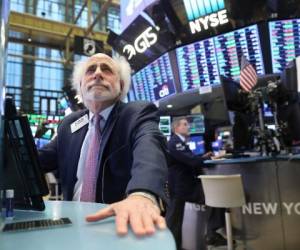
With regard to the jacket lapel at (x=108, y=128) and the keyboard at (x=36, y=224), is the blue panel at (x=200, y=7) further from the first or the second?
the keyboard at (x=36, y=224)

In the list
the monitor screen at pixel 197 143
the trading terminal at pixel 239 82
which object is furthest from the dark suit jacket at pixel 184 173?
the monitor screen at pixel 197 143

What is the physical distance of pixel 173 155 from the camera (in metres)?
4.00

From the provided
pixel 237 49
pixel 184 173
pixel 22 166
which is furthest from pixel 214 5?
pixel 22 166

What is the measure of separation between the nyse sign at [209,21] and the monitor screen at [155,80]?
26.1 inches

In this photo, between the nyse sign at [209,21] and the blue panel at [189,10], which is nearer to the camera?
the nyse sign at [209,21]

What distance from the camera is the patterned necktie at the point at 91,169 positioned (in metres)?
1.41

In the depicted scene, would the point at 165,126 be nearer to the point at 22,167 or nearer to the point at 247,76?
the point at 247,76

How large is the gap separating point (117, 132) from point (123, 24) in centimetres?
562

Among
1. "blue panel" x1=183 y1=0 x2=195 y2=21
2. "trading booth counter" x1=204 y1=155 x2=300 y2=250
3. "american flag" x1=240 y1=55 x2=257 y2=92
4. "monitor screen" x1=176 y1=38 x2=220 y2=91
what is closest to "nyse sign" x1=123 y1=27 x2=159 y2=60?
"monitor screen" x1=176 y1=38 x2=220 y2=91

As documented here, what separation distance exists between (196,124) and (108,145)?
282 inches

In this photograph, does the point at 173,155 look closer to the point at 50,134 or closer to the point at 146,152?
the point at 146,152

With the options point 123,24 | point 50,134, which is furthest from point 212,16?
point 50,134

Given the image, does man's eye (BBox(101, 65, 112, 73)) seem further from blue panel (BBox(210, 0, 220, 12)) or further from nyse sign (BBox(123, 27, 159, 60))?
nyse sign (BBox(123, 27, 159, 60))

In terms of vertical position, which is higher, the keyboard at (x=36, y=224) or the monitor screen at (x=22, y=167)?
the monitor screen at (x=22, y=167)
